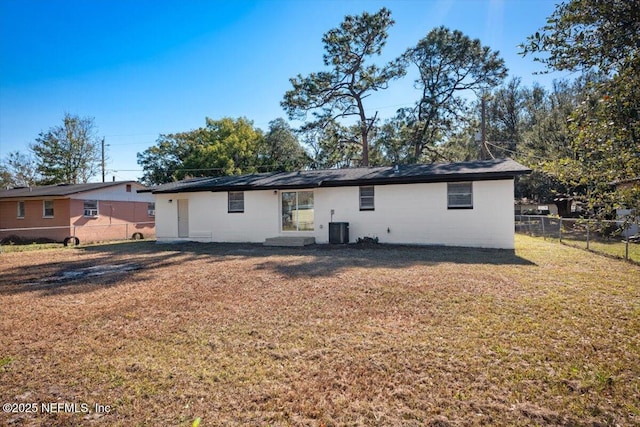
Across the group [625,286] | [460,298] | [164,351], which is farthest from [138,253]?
[625,286]

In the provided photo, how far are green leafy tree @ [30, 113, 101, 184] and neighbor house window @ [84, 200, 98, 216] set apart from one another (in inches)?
668

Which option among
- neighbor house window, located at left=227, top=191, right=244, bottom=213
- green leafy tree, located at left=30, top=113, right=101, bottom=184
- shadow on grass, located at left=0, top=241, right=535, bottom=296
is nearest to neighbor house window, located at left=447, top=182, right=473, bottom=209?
shadow on grass, located at left=0, top=241, right=535, bottom=296

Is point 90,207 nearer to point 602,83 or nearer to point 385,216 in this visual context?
point 385,216

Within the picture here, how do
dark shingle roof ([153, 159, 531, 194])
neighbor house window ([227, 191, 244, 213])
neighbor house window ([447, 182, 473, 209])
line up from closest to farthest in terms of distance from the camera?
dark shingle roof ([153, 159, 531, 194]) → neighbor house window ([447, 182, 473, 209]) → neighbor house window ([227, 191, 244, 213])

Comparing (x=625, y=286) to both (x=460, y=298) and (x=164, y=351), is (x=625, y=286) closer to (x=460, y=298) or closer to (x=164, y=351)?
(x=460, y=298)

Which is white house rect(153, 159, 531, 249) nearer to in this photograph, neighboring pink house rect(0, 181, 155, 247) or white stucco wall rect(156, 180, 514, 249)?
white stucco wall rect(156, 180, 514, 249)

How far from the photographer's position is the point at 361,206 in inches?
504

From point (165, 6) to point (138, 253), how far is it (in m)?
8.34

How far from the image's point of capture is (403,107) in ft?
81.3

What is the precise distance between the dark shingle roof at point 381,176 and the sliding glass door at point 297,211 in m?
0.61

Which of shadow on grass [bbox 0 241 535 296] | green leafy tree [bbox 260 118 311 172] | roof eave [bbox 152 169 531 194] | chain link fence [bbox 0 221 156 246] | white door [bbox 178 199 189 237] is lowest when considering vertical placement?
shadow on grass [bbox 0 241 535 296]

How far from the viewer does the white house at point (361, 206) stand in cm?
1125

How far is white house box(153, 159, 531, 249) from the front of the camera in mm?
11250

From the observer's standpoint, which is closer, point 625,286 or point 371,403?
point 371,403
